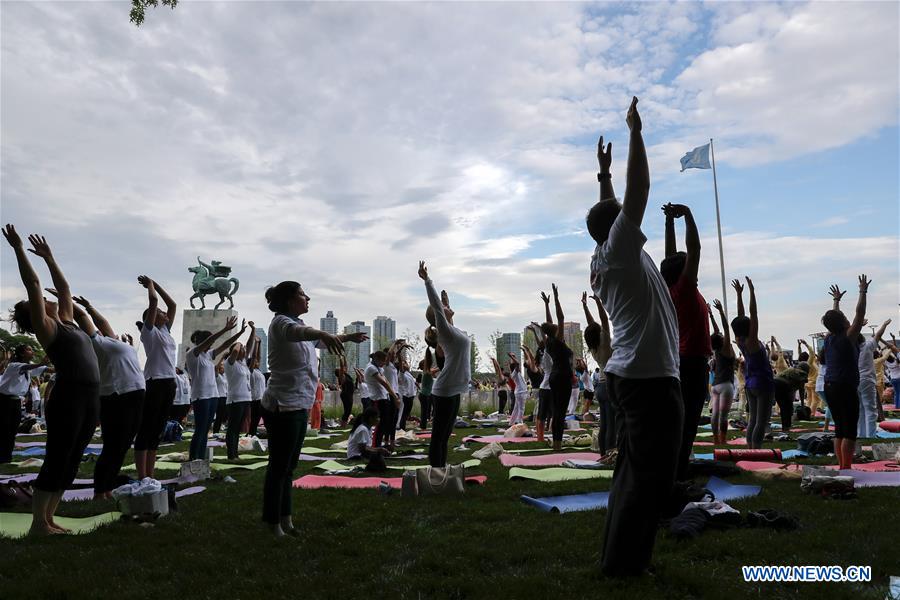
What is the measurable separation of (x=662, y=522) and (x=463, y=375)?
2735 mm

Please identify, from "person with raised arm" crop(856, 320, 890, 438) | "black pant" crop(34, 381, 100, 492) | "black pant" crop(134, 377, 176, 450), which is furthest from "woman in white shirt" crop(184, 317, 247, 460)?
"person with raised arm" crop(856, 320, 890, 438)

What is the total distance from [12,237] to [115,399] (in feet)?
7.00

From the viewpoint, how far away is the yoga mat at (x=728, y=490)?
598 centimetres

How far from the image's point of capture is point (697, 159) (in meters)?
31.2

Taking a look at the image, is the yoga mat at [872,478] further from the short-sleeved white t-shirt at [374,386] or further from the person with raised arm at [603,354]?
the short-sleeved white t-shirt at [374,386]

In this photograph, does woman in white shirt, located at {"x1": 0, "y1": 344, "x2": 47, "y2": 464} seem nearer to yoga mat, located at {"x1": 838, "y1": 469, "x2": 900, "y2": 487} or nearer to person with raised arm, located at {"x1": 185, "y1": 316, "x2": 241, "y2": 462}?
person with raised arm, located at {"x1": 185, "y1": 316, "x2": 241, "y2": 462}

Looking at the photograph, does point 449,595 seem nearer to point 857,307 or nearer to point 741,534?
point 741,534

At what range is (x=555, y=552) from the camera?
13.8 feet

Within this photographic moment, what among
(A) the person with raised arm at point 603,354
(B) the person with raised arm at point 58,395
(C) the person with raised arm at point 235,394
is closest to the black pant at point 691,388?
(A) the person with raised arm at point 603,354

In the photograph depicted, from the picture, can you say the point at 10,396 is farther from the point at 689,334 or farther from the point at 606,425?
the point at 689,334

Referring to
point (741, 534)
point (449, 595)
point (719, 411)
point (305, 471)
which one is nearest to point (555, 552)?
point (449, 595)

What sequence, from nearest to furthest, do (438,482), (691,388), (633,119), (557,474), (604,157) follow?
(633,119) → (604,157) → (691,388) → (438,482) → (557,474)

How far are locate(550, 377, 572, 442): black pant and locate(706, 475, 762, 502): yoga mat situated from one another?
12.9 feet

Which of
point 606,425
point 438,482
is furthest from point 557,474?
point 606,425
